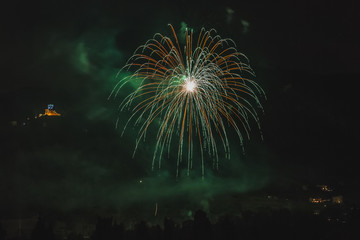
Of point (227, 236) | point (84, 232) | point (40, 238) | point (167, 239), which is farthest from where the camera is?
point (84, 232)

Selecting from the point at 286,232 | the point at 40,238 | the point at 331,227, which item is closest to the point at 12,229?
the point at 40,238

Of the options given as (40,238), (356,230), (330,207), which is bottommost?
(40,238)

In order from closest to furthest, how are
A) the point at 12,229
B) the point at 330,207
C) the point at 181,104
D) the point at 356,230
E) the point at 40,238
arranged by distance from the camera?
the point at 181,104
the point at 40,238
the point at 356,230
the point at 12,229
the point at 330,207

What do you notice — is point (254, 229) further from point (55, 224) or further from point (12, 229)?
point (55, 224)

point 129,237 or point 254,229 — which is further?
point 129,237

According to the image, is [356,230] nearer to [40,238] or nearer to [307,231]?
[307,231]

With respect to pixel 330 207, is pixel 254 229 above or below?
below

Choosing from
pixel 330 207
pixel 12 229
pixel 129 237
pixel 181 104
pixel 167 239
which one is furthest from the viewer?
pixel 129 237

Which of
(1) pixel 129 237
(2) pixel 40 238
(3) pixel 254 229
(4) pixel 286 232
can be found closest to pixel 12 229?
(1) pixel 129 237

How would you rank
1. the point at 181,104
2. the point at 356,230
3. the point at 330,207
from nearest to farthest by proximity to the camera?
1. the point at 181,104
2. the point at 356,230
3. the point at 330,207
